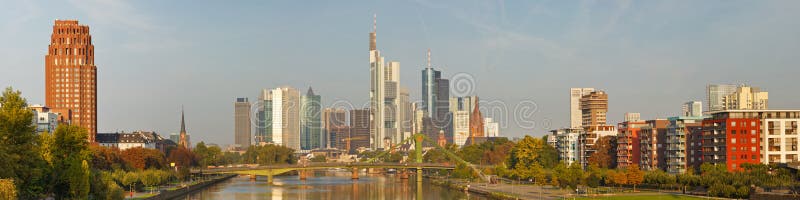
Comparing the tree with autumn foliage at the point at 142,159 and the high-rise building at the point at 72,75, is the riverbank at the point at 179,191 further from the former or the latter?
the high-rise building at the point at 72,75

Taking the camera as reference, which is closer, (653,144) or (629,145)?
(653,144)

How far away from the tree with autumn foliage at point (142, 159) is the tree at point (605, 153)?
62.5 m

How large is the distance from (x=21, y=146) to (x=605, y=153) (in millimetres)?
99663

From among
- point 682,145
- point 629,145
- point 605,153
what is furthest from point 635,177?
point 605,153

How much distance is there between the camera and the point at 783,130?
98.8m

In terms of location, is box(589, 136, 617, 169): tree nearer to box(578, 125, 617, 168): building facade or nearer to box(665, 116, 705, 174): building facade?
box(578, 125, 617, 168): building facade

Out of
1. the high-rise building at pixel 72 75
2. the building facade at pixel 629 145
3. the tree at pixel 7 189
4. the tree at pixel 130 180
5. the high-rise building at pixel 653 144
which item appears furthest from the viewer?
the high-rise building at pixel 72 75

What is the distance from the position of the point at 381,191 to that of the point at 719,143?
158 ft

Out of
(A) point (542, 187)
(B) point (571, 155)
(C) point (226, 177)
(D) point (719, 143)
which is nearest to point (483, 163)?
(B) point (571, 155)

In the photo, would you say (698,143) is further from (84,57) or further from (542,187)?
(84,57)

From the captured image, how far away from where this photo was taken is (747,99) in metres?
181

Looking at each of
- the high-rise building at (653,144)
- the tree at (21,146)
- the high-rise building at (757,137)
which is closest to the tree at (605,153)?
the high-rise building at (653,144)

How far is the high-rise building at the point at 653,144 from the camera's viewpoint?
124000 millimetres

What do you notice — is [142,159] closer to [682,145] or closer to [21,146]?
[682,145]
